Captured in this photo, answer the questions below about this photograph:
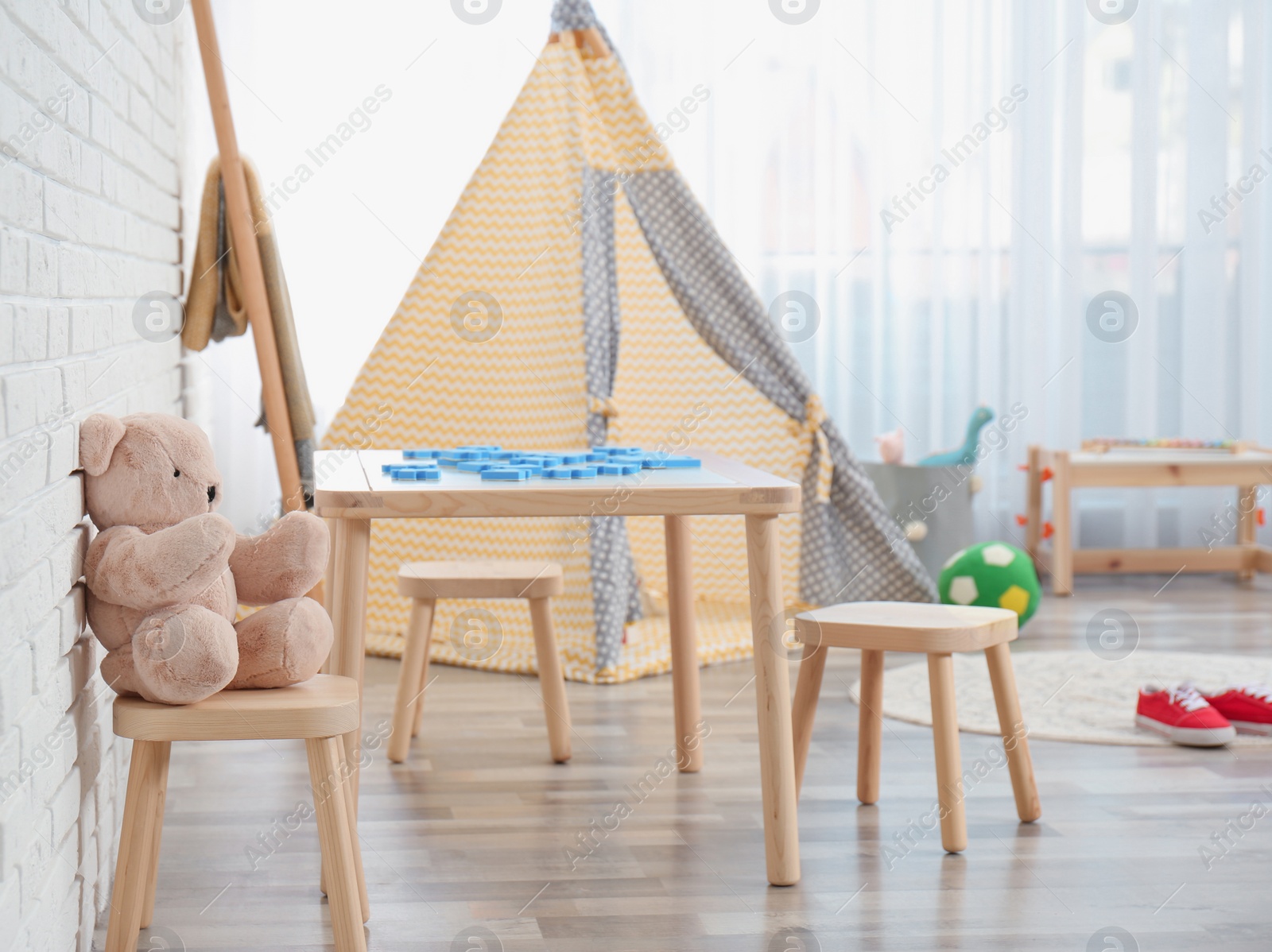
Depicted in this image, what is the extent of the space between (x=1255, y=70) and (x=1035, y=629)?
2.04 metres

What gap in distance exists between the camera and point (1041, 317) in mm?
4125

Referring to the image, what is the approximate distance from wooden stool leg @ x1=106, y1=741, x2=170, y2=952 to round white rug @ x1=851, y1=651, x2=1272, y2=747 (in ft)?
4.22

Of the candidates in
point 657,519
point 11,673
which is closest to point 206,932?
point 11,673

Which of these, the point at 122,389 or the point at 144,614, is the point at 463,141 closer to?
the point at 122,389

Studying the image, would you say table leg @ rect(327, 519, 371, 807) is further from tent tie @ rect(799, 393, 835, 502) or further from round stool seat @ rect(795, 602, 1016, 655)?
tent tie @ rect(799, 393, 835, 502)

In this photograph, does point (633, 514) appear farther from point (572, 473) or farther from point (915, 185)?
point (915, 185)

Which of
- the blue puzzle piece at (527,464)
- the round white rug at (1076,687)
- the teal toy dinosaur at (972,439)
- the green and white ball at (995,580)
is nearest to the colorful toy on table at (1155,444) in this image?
the teal toy dinosaur at (972,439)

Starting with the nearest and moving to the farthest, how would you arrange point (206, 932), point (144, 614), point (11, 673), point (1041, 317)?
point (11, 673), point (144, 614), point (206, 932), point (1041, 317)

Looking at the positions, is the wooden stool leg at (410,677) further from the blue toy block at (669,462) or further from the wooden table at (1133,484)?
the wooden table at (1133,484)

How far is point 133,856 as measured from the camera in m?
1.40

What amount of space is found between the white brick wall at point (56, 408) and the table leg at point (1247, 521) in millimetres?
3369

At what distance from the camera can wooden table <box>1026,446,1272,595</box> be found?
3.80 m

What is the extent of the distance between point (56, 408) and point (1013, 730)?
51.0 inches

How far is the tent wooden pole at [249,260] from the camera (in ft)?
8.32
